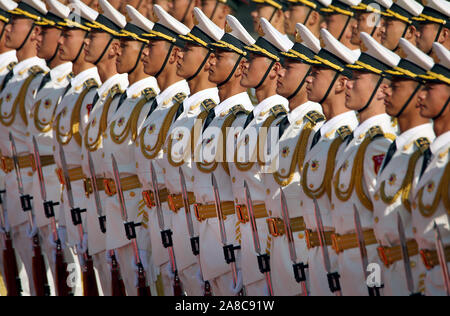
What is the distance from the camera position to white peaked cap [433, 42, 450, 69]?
20.0ft

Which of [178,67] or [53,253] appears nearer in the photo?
[178,67]

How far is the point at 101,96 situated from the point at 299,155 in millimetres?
2389

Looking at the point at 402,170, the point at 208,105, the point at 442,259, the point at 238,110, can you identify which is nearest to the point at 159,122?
the point at 208,105

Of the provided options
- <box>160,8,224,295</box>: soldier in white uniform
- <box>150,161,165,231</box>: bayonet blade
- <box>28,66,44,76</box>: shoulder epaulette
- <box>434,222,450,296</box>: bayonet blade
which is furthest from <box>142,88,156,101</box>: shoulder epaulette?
<box>434,222,450,296</box>: bayonet blade

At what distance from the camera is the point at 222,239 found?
782cm

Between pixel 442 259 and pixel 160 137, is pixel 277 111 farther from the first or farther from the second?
pixel 442 259

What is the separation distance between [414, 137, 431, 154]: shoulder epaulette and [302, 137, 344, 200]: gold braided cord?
71 cm

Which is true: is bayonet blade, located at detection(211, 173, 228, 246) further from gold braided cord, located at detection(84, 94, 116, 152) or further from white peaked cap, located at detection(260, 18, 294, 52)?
gold braided cord, located at detection(84, 94, 116, 152)

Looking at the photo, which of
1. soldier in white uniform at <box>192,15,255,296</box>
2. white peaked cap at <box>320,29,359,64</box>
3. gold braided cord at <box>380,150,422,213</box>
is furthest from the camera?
soldier in white uniform at <box>192,15,255,296</box>

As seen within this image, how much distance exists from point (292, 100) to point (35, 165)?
3194 mm

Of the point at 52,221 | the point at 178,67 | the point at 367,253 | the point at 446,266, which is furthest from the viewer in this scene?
the point at 52,221

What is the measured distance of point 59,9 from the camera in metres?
9.40
